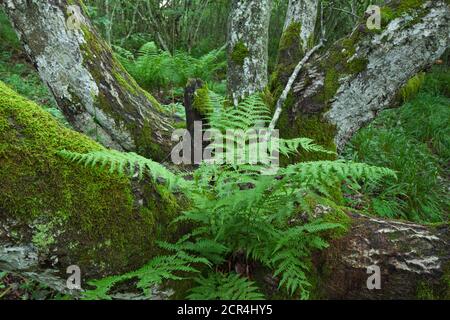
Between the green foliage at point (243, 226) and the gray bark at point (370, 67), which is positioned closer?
the green foliage at point (243, 226)

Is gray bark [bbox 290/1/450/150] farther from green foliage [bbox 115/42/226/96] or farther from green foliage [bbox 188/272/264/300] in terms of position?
green foliage [bbox 115/42/226/96]

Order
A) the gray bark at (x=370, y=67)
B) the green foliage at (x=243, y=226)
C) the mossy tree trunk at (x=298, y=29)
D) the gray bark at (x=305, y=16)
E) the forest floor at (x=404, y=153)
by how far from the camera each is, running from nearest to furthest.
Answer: the green foliage at (x=243, y=226)
the gray bark at (x=370, y=67)
the mossy tree trunk at (x=298, y=29)
the gray bark at (x=305, y=16)
the forest floor at (x=404, y=153)

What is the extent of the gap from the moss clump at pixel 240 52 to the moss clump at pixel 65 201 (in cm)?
234

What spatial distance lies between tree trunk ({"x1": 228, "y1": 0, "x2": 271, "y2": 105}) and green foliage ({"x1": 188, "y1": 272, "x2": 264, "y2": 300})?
231cm

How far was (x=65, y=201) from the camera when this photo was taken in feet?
6.17

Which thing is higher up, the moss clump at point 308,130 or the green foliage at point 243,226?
the moss clump at point 308,130

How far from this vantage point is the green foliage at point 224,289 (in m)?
1.94

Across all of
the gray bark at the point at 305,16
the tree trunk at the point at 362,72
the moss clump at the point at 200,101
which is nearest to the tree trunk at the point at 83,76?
the moss clump at the point at 200,101

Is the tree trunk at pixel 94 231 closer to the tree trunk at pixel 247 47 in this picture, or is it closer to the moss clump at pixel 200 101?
the moss clump at pixel 200 101

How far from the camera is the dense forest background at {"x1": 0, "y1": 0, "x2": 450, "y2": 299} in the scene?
2215 mm
